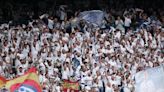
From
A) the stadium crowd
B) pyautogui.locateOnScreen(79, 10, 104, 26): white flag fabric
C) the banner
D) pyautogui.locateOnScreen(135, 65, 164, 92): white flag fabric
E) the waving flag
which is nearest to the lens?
the waving flag

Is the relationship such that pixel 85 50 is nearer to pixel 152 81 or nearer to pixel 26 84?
pixel 152 81

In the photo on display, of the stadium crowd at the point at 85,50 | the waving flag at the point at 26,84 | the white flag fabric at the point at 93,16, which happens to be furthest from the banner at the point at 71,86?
the waving flag at the point at 26,84

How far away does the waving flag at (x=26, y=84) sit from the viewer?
52.3ft

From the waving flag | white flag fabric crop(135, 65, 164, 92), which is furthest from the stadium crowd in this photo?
the waving flag

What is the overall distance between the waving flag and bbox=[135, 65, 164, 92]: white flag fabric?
6106 millimetres

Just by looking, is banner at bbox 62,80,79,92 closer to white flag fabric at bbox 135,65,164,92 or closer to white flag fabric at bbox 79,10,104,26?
white flag fabric at bbox 135,65,164,92

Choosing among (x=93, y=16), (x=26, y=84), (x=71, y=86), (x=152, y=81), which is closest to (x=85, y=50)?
(x=71, y=86)

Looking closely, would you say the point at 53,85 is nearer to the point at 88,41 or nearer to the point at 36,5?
the point at 88,41

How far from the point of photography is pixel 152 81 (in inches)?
856

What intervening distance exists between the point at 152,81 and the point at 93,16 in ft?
21.8

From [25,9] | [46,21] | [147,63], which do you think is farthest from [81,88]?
[25,9]

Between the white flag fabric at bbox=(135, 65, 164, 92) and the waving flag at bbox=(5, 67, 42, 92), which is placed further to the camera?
the white flag fabric at bbox=(135, 65, 164, 92)

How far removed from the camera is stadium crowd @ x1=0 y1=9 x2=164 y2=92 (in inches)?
928

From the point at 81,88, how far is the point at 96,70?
109 cm
